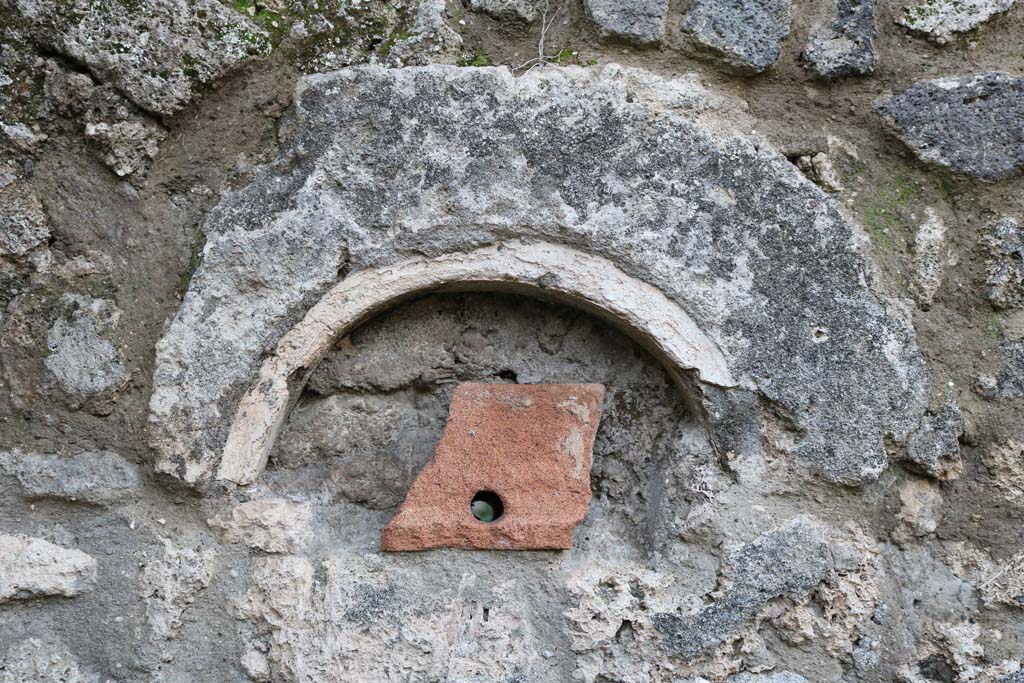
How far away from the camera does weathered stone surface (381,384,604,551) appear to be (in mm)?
1387

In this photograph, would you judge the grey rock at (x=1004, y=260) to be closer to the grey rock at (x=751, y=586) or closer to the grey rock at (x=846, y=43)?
the grey rock at (x=846, y=43)

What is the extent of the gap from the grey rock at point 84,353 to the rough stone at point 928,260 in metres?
1.30

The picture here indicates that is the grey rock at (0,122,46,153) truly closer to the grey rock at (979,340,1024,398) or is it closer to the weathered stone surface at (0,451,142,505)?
the weathered stone surface at (0,451,142,505)

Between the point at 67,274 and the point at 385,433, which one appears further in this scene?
the point at 385,433

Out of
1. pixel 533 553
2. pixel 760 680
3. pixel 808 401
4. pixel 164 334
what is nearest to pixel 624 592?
pixel 533 553

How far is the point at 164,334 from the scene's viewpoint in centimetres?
133

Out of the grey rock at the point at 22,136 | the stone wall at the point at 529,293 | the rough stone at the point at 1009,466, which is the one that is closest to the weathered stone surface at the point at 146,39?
the stone wall at the point at 529,293

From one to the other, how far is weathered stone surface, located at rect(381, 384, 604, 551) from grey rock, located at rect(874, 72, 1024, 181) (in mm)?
658

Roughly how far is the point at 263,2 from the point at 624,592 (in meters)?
1.12

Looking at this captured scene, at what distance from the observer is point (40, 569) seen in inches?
52.8

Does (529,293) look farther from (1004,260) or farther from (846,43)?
(1004,260)

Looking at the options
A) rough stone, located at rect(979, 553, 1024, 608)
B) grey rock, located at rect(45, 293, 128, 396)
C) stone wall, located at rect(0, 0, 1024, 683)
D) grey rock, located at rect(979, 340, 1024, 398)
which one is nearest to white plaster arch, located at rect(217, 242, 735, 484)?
stone wall, located at rect(0, 0, 1024, 683)

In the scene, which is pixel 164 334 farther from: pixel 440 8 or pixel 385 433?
pixel 440 8

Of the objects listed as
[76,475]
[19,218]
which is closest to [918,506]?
[76,475]
